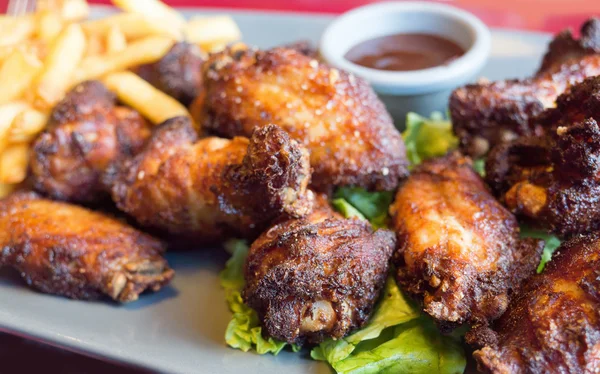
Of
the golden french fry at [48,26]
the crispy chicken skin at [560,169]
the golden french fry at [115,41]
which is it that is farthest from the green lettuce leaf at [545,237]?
the golden french fry at [48,26]

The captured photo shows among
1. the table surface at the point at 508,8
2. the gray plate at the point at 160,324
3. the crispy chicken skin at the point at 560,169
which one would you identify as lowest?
the gray plate at the point at 160,324

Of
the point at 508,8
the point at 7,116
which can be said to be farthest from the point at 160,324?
the point at 508,8

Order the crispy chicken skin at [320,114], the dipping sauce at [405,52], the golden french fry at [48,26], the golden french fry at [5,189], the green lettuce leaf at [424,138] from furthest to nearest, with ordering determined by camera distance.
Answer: the golden french fry at [48,26]
the dipping sauce at [405,52]
the green lettuce leaf at [424,138]
the golden french fry at [5,189]
the crispy chicken skin at [320,114]

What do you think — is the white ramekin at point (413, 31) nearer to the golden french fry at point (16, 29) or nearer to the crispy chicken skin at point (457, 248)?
the crispy chicken skin at point (457, 248)

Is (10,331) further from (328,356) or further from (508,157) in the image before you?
(508,157)

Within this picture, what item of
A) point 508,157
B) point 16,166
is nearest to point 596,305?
point 508,157

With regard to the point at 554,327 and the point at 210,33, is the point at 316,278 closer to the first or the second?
the point at 554,327

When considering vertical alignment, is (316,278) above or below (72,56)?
below

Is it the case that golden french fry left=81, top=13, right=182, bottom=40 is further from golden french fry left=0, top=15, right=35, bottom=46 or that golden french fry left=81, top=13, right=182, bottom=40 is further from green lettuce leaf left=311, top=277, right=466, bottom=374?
green lettuce leaf left=311, top=277, right=466, bottom=374
